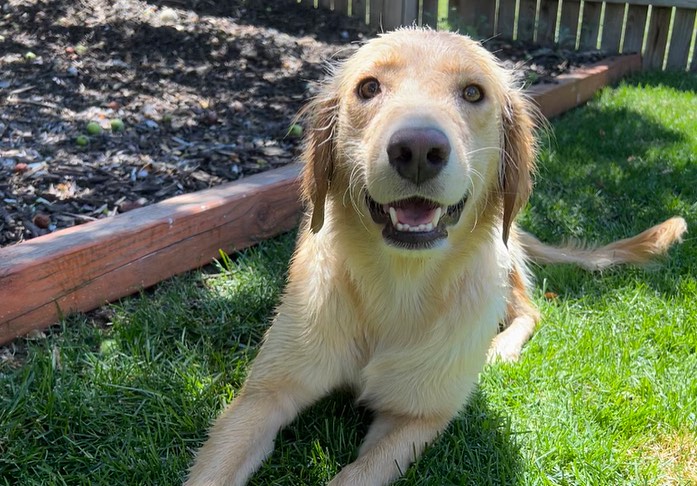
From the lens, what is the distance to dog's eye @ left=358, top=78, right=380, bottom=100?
2.43 m

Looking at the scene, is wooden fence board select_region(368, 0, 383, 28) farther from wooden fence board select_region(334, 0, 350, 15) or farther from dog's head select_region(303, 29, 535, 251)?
dog's head select_region(303, 29, 535, 251)

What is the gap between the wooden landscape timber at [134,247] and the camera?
291 cm

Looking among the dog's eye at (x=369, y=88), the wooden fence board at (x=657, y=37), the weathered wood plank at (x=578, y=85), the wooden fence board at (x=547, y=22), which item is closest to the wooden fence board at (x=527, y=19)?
the wooden fence board at (x=547, y=22)

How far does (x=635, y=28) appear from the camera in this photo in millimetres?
8227

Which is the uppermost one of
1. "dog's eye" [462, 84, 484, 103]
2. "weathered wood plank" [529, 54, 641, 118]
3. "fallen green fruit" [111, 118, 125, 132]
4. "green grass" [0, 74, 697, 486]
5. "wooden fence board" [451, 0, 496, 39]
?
"dog's eye" [462, 84, 484, 103]

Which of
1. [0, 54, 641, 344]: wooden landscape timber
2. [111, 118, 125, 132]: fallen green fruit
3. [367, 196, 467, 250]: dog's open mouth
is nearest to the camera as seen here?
[367, 196, 467, 250]: dog's open mouth

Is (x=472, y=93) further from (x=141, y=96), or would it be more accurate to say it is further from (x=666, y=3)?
(x=666, y=3)

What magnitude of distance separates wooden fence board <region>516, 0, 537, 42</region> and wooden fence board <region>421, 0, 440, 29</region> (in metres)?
1.26

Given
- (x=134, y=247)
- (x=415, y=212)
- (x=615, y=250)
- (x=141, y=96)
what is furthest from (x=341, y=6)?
(x=415, y=212)

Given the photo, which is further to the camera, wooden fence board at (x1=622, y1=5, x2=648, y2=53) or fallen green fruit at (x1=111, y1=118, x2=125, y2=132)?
wooden fence board at (x1=622, y1=5, x2=648, y2=53)

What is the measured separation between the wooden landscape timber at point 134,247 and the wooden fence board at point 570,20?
555 cm

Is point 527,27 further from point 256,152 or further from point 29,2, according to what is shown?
point 29,2

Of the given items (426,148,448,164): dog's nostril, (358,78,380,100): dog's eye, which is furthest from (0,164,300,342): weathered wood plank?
(426,148,448,164): dog's nostril

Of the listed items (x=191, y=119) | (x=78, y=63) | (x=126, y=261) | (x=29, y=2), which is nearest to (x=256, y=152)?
(x=191, y=119)
